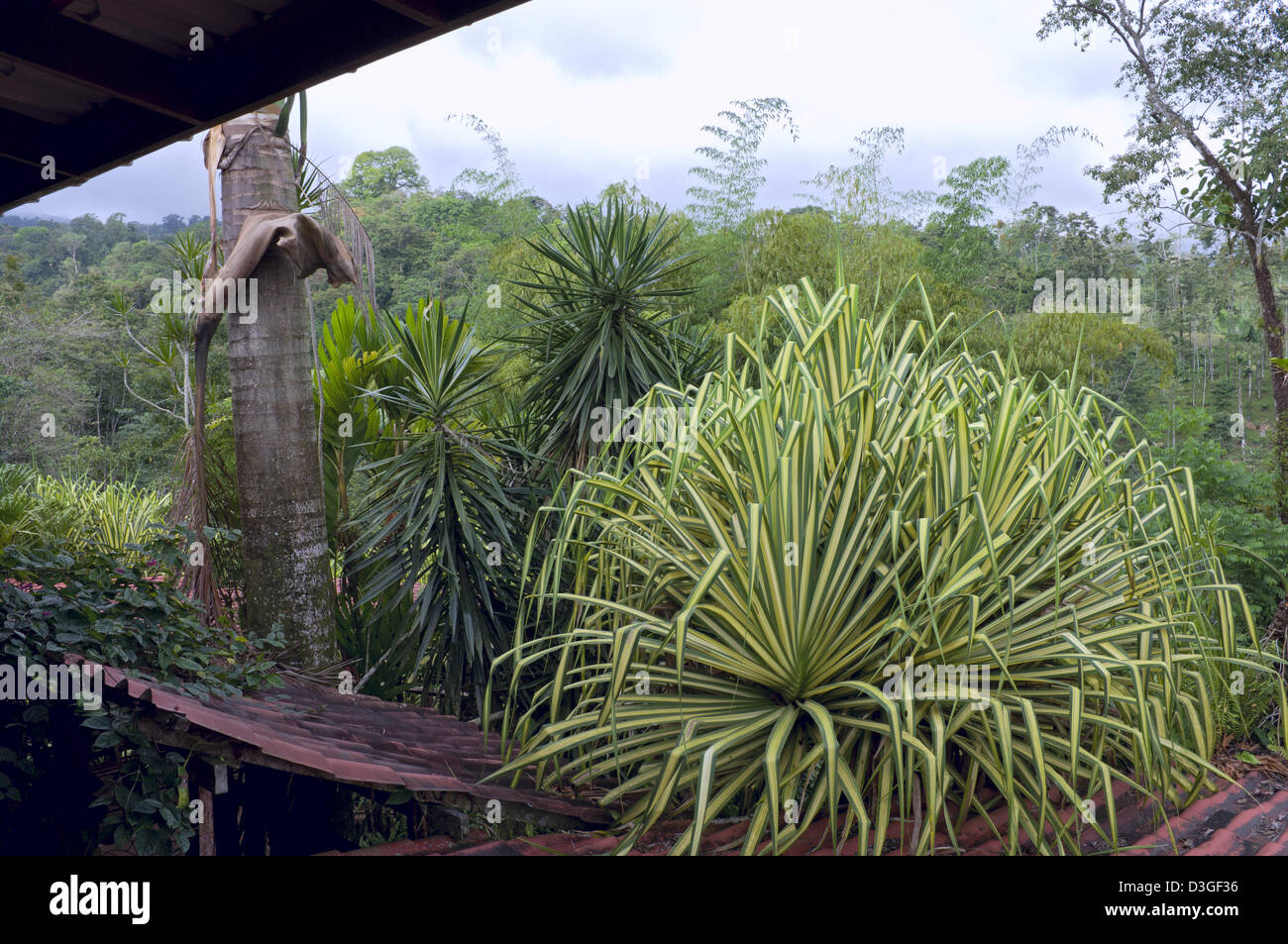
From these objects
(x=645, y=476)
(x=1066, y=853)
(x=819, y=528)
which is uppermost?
(x=645, y=476)

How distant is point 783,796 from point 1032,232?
18049 mm

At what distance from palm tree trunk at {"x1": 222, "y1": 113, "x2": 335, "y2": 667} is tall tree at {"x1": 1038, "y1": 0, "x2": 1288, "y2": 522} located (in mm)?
7637

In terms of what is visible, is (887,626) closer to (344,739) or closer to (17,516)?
(344,739)

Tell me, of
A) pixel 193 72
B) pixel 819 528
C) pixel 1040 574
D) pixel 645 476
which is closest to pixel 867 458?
pixel 819 528

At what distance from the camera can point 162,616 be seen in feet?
9.55

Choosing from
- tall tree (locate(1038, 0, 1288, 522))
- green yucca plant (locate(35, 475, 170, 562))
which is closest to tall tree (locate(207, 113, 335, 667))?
green yucca plant (locate(35, 475, 170, 562))

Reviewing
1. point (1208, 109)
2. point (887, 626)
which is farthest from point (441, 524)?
point (1208, 109)

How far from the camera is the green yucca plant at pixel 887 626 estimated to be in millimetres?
2244

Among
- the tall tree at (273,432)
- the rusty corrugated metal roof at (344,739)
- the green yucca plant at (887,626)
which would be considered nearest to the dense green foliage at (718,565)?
the green yucca plant at (887,626)

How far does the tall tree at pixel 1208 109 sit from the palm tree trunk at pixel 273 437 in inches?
301

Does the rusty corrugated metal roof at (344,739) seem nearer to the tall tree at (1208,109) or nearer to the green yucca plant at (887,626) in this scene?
the green yucca plant at (887,626)

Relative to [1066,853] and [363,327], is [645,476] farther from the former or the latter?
[363,327]

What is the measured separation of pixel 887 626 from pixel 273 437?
309cm
